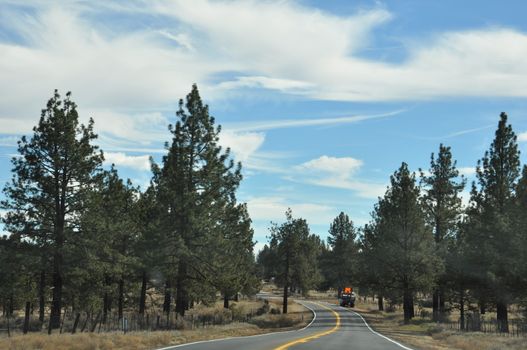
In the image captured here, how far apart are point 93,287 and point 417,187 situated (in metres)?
31.1

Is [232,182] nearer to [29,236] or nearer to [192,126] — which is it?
[192,126]

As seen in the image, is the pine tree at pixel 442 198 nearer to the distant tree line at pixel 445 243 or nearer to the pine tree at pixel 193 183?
the distant tree line at pixel 445 243

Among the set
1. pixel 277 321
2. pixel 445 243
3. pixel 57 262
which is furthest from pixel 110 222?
pixel 445 243

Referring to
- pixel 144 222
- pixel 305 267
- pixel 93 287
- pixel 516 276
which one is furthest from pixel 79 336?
pixel 305 267

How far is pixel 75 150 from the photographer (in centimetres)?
2973

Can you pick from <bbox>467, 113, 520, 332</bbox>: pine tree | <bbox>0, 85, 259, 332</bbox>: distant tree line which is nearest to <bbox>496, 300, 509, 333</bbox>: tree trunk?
<bbox>467, 113, 520, 332</bbox>: pine tree

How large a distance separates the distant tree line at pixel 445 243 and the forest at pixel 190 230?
110mm

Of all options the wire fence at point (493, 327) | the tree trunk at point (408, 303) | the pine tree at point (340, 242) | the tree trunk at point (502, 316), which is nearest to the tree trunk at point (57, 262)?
the wire fence at point (493, 327)

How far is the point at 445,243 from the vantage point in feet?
165

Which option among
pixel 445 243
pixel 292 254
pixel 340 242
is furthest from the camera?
pixel 340 242

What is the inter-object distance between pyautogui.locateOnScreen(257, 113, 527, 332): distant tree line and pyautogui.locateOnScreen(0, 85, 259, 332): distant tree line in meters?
17.5

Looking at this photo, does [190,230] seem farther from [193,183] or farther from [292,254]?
[292,254]

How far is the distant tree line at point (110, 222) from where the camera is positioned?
29.5 meters

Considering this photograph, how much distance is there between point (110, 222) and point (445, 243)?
32.1m
